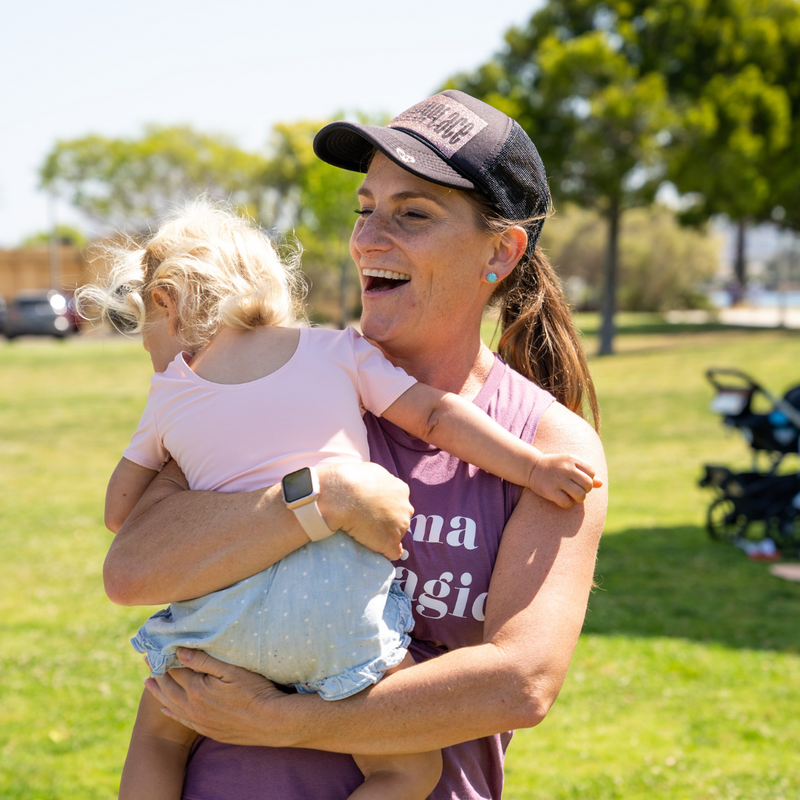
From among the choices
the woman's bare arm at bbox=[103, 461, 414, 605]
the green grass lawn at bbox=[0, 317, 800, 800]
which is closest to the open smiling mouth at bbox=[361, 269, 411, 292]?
the woman's bare arm at bbox=[103, 461, 414, 605]

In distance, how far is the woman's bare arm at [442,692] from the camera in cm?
160

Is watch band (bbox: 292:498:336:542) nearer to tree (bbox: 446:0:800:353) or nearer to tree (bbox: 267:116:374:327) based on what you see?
tree (bbox: 267:116:374:327)

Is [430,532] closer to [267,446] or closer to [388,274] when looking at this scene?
[267,446]

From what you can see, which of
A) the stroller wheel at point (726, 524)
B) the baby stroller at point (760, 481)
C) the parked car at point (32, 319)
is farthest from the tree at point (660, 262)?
the baby stroller at point (760, 481)

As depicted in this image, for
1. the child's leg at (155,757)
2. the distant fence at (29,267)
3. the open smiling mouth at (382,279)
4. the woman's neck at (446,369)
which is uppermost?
the open smiling mouth at (382,279)

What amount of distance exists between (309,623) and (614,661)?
4.86 meters

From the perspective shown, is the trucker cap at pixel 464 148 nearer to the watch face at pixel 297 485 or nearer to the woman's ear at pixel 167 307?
the woman's ear at pixel 167 307

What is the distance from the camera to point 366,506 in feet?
5.49

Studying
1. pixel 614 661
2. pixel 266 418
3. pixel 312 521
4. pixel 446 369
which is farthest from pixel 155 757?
pixel 614 661

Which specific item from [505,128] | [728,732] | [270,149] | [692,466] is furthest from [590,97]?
[270,149]

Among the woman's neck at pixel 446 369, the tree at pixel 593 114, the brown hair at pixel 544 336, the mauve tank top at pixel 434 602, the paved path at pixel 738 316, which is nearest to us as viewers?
the mauve tank top at pixel 434 602

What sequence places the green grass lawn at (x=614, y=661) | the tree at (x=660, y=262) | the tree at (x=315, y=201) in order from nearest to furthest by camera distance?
the green grass lawn at (x=614, y=661) < the tree at (x=315, y=201) < the tree at (x=660, y=262)

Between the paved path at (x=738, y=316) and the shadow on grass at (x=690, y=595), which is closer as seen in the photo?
the shadow on grass at (x=690, y=595)

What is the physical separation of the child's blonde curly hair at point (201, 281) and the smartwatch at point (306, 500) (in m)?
0.44
